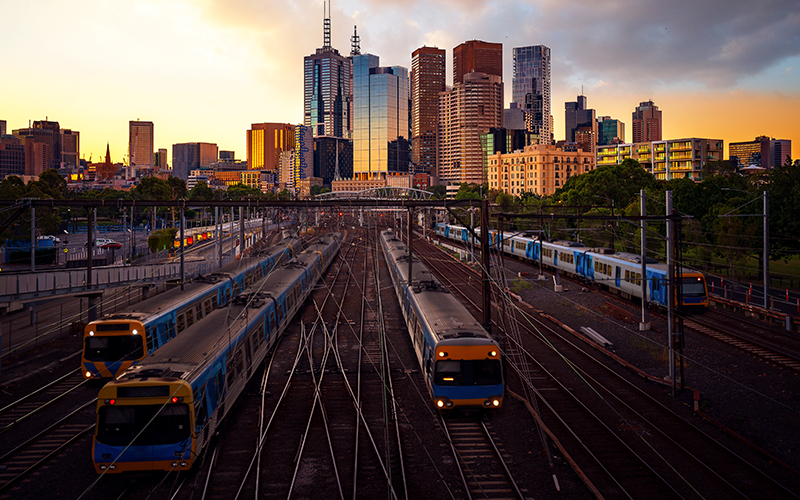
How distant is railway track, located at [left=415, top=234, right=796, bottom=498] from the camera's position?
492 inches

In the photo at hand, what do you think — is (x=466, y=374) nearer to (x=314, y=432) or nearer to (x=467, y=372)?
(x=467, y=372)

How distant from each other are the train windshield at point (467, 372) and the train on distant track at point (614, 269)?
690 cm

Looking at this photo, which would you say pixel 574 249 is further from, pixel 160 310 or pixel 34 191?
pixel 34 191

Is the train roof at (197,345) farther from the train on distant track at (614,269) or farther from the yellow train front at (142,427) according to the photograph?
the train on distant track at (614,269)

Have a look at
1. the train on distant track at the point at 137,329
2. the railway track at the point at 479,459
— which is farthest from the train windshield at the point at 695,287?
the train on distant track at the point at 137,329

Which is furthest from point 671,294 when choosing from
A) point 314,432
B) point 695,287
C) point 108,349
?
point 108,349

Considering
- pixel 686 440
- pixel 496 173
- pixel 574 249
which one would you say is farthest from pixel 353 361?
pixel 496 173

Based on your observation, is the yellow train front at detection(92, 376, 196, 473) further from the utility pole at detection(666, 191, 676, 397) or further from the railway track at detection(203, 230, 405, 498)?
the utility pole at detection(666, 191, 676, 397)

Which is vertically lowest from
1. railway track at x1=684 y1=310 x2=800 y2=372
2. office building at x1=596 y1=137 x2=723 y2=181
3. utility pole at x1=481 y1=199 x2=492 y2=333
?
railway track at x1=684 y1=310 x2=800 y2=372

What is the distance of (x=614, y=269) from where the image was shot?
36375 millimetres

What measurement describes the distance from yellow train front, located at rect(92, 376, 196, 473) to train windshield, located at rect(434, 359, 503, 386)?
6.85 meters

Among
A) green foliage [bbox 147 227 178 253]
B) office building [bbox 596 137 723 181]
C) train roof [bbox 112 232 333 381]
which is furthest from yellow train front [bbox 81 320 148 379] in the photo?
office building [bbox 596 137 723 181]

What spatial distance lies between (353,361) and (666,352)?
13648 millimetres

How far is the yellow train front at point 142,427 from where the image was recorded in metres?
11.6
